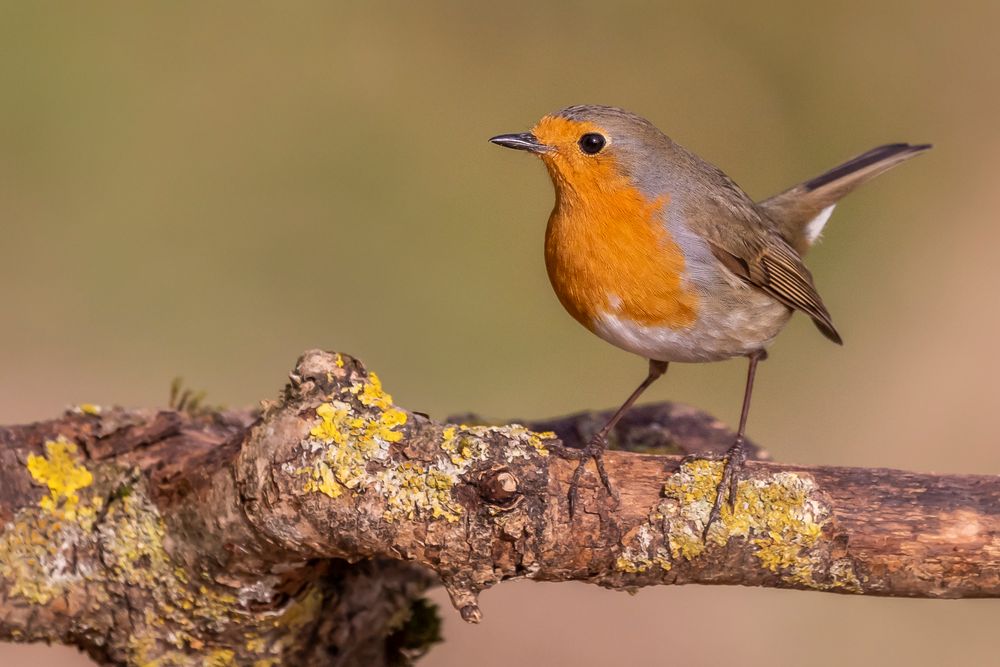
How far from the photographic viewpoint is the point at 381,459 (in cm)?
315

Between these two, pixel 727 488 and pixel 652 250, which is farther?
pixel 652 250

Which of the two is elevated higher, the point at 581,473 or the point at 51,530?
the point at 581,473

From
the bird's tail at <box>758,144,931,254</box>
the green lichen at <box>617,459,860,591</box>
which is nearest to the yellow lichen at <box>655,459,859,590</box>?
the green lichen at <box>617,459,860,591</box>

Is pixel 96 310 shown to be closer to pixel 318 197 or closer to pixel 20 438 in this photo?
pixel 318 197

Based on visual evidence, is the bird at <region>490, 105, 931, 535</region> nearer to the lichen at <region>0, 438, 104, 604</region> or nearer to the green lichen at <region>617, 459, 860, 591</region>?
the green lichen at <region>617, 459, 860, 591</region>

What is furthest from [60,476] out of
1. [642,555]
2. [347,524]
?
[642,555]

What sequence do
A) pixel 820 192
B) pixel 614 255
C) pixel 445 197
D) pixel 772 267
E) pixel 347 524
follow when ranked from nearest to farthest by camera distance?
pixel 347 524 < pixel 614 255 < pixel 772 267 < pixel 820 192 < pixel 445 197

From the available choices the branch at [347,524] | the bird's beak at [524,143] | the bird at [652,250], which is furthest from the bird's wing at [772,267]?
the branch at [347,524]

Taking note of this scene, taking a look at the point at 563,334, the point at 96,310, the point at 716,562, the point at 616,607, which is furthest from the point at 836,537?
the point at 96,310

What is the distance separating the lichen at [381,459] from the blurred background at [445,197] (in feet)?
12.6

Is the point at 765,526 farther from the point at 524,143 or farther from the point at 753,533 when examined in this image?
the point at 524,143

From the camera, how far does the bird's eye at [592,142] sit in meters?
4.12

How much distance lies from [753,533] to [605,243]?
1159 mm

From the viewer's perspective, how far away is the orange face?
153 inches
